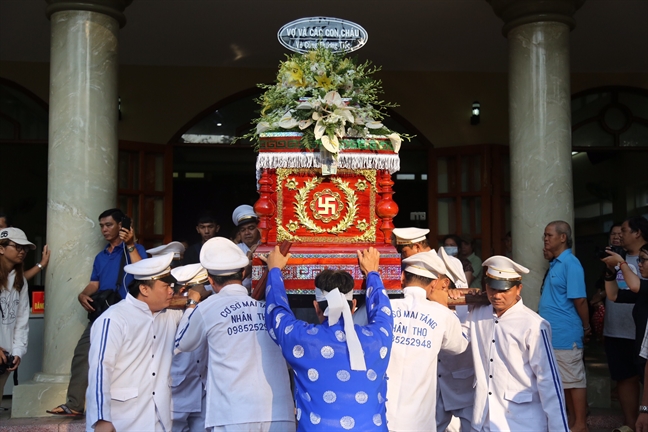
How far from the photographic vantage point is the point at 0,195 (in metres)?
11.3

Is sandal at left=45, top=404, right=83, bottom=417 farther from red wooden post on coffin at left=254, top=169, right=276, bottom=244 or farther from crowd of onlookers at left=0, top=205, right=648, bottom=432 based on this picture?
red wooden post on coffin at left=254, top=169, right=276, bottom=244

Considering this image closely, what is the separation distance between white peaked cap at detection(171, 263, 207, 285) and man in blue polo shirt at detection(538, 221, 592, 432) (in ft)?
9.54

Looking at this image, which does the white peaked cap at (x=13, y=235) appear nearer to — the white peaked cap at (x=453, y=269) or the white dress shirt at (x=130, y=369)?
the white dress shirt at (x=130, y=369)

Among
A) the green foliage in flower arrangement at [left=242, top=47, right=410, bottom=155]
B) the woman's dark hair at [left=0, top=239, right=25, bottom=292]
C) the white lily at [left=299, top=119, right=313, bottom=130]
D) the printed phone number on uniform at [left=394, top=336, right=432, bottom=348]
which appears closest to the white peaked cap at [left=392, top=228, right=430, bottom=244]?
the green foliage in flower arrangement at [left=242, top=47, right=410, bottom=155]

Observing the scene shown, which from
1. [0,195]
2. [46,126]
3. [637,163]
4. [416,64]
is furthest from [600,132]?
[0,195]

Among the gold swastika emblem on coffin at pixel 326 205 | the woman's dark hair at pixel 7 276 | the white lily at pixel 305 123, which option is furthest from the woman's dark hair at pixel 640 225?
the woman's dark hair at pixel 7 276

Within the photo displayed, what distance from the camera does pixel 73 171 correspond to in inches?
277

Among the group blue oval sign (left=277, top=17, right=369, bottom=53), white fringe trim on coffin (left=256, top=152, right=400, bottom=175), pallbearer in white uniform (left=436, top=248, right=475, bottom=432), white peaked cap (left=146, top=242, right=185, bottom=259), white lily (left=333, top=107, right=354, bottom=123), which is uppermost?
blue oval sign (left=277, top=17, right=369, bottom=53)

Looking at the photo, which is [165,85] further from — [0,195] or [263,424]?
[263,424]

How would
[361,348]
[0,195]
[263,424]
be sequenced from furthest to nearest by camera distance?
[0,195] < [263,424] < [361,348]

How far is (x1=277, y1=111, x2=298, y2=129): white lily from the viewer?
455cm

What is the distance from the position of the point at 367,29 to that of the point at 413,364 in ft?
19.2

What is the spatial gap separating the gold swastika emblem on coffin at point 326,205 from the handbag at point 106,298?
2.53 metres

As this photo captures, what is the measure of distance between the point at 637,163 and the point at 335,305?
8.97 m
